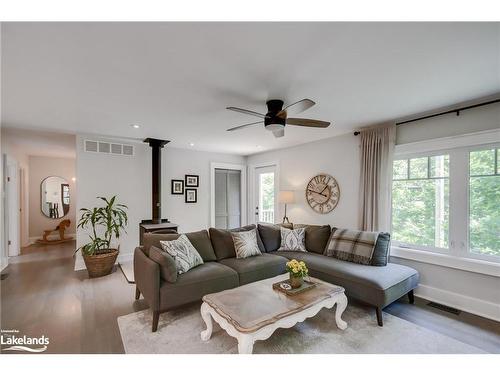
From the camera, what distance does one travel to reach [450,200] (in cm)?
295

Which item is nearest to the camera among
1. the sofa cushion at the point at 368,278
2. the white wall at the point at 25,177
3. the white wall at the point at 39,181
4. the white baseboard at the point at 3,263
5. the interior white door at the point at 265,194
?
the sofa cushion at the point at 368,278

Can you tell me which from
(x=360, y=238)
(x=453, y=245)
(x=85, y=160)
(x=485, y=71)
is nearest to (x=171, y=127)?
(x=85, y=160)

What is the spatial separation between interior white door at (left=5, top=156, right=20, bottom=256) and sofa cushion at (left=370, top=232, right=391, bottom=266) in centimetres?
683

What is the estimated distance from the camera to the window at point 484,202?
264 cm

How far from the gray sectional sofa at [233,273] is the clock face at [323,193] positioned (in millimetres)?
853

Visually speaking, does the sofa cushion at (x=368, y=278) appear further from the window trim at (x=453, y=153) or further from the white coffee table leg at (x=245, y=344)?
the white coffee table leg at (x=245, y=344)

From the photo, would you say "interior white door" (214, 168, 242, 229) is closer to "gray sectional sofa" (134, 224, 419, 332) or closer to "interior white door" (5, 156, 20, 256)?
"gray sectional sofa" (134, 224, 419, 332)

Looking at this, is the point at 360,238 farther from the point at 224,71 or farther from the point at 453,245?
the point at 224,71

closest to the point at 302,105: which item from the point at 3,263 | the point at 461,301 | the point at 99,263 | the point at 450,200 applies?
the point at 450,200

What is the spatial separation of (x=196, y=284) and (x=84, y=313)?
1.34 meters

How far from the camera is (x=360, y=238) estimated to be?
3.27 meters

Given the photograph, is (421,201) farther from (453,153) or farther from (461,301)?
(461,301)

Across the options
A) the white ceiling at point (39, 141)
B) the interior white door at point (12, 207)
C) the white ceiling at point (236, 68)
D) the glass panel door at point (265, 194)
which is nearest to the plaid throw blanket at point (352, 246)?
the white ceiling at point (236, 68)

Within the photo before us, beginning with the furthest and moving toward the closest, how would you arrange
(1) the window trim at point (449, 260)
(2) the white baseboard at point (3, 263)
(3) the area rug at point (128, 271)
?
(2) the white baseboard at point (3, 263)
(3) the area rug at point (128, 271)
(1) the window trim at point (449, 260)
